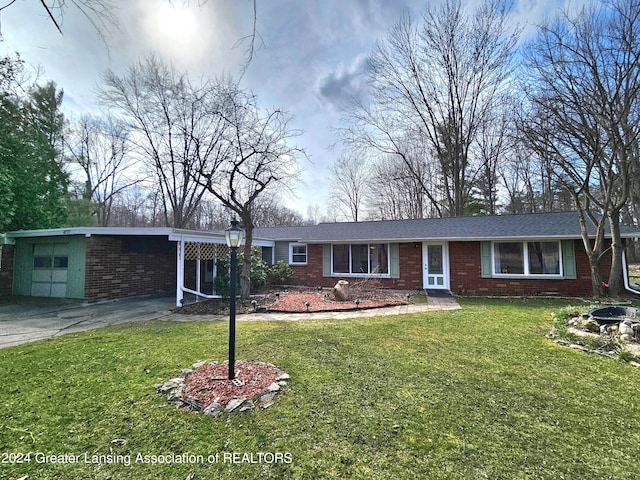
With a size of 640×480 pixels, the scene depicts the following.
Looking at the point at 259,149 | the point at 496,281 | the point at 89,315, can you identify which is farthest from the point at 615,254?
the point at 89,315

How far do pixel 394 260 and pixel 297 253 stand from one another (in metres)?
4.90

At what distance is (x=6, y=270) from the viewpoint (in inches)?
437

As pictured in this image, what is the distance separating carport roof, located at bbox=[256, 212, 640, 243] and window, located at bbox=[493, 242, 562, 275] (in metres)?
0.55

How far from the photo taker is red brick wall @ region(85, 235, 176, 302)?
9656mm

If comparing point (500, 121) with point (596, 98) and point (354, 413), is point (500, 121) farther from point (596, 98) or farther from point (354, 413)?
point (354, 413)

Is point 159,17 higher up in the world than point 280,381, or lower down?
higher up

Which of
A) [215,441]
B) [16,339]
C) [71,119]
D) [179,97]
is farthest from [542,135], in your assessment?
[71,119]

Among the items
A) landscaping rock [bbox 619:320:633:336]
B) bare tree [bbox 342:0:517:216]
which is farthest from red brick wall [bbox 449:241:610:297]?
bare tree [bbox 342:0:517:216]

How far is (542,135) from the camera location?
10.4 m

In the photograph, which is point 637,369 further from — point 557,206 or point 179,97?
point 557,206

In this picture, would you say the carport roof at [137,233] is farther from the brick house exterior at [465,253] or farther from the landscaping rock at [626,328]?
the landscaping rock at [626,328]

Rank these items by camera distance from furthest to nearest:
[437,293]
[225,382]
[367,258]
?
[367,258]
[437,293]
[225,382]

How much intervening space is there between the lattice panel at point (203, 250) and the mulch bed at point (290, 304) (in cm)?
151

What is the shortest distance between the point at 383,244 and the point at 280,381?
33.1 feet
